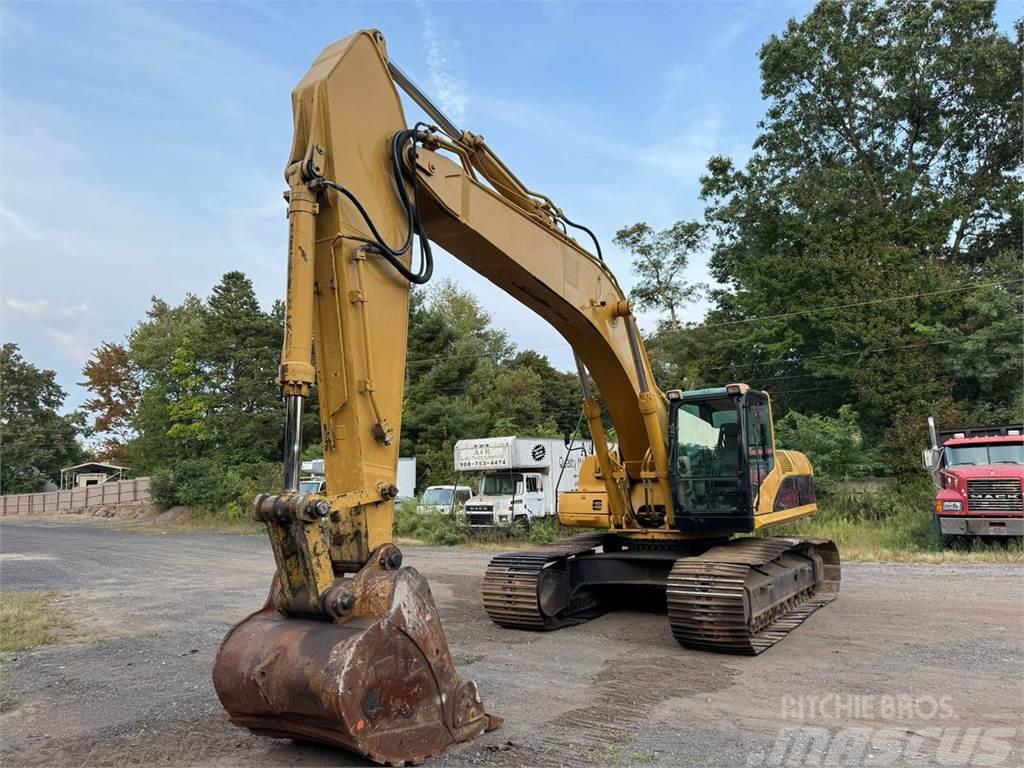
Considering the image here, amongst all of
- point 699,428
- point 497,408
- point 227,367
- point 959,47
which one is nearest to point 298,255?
point 699,428

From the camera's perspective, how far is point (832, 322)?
2508cm

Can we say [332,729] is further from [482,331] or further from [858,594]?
[482,331]

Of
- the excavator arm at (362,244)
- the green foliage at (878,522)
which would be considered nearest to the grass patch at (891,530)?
the green foliage at (878,522)

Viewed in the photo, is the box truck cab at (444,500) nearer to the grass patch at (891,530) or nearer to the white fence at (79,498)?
the grass patch at (891,530)

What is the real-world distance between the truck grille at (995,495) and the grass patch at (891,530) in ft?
2.48

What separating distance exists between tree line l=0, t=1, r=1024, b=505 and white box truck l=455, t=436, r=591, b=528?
22.7 feet

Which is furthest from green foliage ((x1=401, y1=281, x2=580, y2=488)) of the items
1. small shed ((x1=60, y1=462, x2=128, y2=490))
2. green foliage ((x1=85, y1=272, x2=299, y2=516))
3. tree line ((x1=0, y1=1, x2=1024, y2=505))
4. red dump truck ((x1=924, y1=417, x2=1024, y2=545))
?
small shed ((x1=60, y1=462, x2=128, y2=490))

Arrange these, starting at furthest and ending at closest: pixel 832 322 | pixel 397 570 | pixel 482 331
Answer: pixel 482 331, pixel 832 322, pixel 397 570

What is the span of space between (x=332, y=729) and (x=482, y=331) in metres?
51.0

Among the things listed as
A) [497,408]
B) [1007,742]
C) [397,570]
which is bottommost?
[1007,742]

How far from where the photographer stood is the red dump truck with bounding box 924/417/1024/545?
13281mm

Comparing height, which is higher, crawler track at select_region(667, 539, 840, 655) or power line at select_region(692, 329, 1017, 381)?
power line at select_region(692, 329, 1017, 381)

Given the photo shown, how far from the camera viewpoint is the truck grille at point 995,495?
1321 cm

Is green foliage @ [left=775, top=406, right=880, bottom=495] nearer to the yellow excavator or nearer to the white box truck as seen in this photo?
the white box truck
